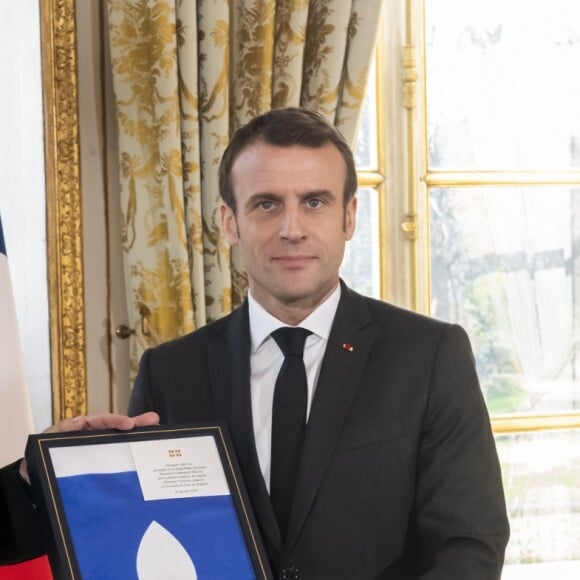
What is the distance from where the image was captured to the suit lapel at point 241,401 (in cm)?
169

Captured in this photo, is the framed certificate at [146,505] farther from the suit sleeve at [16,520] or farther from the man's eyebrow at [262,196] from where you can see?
the man's eyebrow at [262,196]

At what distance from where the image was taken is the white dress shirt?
181cm

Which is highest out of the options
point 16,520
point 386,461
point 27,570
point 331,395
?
point 331,395

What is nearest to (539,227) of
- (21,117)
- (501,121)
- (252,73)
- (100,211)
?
(501,121)

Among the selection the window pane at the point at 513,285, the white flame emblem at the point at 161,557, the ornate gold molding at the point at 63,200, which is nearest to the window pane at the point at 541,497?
the window pane at the point at 513,285

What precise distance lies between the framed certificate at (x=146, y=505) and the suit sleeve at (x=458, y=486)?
0.93 feet

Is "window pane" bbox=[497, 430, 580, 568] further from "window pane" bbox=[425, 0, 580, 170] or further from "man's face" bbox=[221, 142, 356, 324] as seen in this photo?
"man's face" bbox=[221, 142, 356, 324]

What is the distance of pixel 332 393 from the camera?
1747 millimetres

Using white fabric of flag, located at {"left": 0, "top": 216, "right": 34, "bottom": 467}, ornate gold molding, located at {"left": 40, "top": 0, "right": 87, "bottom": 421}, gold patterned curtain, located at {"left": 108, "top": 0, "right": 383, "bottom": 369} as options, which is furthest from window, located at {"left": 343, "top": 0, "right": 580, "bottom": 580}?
white fabric of flag, located at {"left": 0, "top": 216, "right": 34, "bottom": 467}

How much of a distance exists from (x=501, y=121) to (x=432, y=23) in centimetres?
37

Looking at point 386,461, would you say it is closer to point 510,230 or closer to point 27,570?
point 27,570

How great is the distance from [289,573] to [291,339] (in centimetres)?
39

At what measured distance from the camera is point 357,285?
127 inches

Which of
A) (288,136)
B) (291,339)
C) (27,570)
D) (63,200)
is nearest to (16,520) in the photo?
(27,570)
